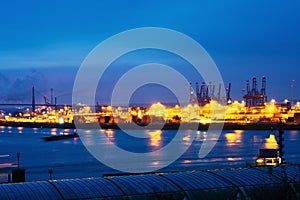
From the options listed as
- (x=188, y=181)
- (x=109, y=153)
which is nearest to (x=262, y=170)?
(x=188, y=181)

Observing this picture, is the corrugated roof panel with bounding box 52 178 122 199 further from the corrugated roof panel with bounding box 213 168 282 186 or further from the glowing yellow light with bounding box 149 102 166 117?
the glowing yellow light with bounding box 149 102 166 117

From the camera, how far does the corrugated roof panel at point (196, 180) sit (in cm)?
241

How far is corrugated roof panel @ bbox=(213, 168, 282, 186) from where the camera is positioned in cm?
250

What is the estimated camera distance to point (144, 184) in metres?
2.40

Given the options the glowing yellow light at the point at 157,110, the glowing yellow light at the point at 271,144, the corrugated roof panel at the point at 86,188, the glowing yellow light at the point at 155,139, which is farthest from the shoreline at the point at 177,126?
the corrugated roof panel at the point at 86,188

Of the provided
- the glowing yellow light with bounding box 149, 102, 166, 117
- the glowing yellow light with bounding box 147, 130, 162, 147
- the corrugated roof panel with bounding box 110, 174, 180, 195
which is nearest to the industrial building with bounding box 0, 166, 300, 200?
the corrugated roof panel with bounding box 110, 174, 180, 195

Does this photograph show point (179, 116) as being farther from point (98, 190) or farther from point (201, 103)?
point (98, 190)

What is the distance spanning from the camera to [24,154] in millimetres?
11594

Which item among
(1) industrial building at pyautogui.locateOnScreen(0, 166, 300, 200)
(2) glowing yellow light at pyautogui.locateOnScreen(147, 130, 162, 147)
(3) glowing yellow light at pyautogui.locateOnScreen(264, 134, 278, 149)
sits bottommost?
(2) glowing yellow light at pyautogui.locateOnScreen(147, 130, 162, 147)

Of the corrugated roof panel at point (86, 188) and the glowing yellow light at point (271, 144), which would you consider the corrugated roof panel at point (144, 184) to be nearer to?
the corrugated roof panel at point (86, 188)

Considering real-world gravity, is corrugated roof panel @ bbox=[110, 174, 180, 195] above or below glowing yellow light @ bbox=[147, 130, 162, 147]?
above

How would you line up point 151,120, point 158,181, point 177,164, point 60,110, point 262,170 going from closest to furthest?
point 158,181 → point 262,170 → point 177,164 → point 151,120 → point 60,110

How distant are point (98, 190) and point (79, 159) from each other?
25.1ft

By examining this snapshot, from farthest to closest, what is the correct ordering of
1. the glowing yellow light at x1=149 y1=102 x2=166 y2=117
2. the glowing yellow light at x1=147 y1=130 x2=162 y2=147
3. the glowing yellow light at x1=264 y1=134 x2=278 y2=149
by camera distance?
the glowing yellow light at x1=149 y1=102 x2=166 y2=117, the glowing yellow light at x1=147 y1=130 x2=162 y2=147, the glowing yellow light at x1=264 y1=134 x2=278 y2=149
